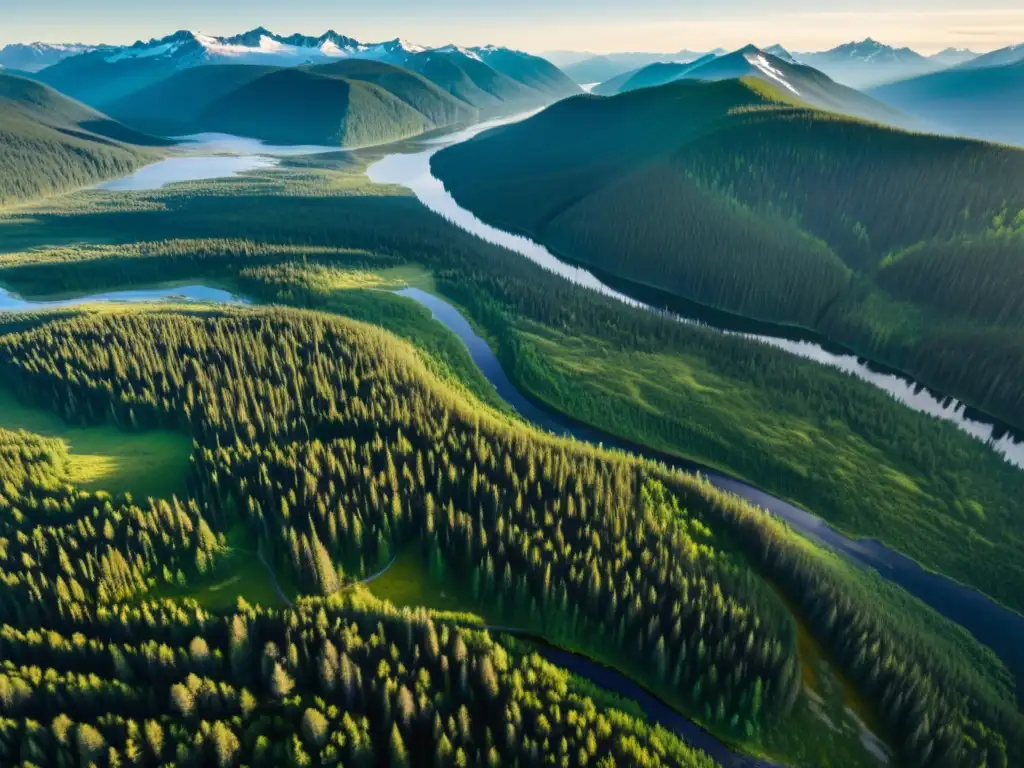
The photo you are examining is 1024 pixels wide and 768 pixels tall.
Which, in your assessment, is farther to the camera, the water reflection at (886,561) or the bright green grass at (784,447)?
the bright green grass at (784,447)

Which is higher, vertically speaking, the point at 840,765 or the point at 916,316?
the point at 916,316

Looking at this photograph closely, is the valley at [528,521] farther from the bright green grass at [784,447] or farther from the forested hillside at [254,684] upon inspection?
the bright green grass at [784,447]

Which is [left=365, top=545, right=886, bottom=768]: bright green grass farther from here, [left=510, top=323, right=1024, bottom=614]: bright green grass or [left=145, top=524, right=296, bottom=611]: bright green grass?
[left=510, top=323, right=1024, bottom=614]: bright green grass

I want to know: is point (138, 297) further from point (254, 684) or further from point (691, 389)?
point (691, 389)

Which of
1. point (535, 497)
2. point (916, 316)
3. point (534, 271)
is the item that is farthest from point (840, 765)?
point (534, 271)

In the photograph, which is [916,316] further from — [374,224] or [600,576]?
[374,224]

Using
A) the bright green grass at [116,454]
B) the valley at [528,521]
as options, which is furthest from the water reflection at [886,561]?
the bright green grass at [116,454]
